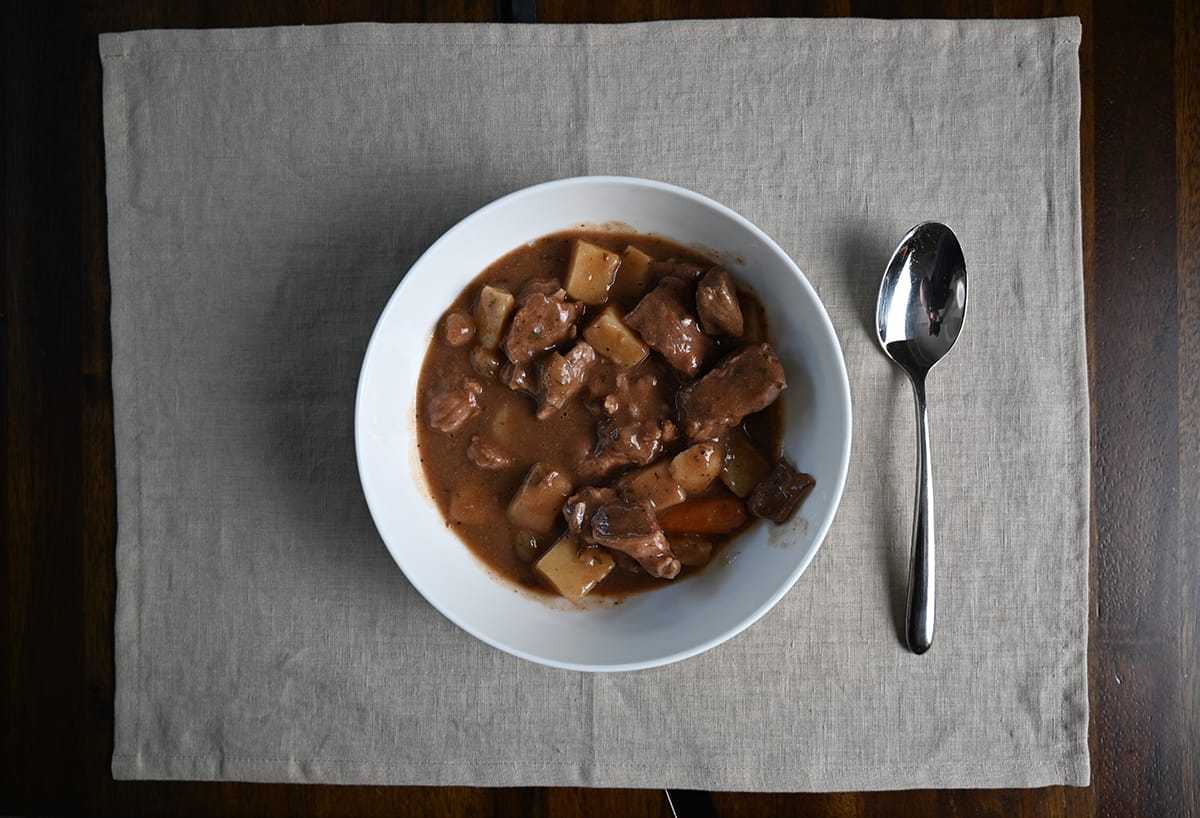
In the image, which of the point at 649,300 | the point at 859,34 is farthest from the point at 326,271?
the point at 859,34

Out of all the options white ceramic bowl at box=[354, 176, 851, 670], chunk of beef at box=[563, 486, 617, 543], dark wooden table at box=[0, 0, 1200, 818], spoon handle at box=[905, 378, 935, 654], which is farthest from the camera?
dark wooden table at box=[0, 0, 1200, 818]

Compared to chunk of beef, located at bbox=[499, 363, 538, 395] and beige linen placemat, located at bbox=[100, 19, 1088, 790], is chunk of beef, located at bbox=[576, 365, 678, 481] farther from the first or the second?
beige linen placemat, located at bbox=[100, 19, 1088, 790]

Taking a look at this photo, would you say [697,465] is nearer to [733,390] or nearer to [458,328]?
[733,390]

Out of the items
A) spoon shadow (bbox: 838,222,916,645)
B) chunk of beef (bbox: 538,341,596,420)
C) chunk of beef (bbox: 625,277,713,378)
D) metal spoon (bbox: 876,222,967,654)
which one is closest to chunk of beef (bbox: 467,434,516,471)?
chunk of beef (bbox: 538,341,596,420)

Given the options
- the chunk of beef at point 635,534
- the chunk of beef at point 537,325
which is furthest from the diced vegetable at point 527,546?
the chunk of beef at point 537,325

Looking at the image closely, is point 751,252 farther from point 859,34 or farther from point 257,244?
point 257,244

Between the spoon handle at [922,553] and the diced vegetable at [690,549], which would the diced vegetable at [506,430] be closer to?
the diced vegetable at [690,549]
